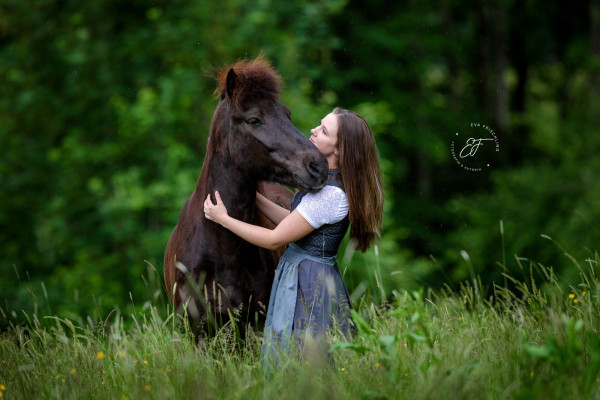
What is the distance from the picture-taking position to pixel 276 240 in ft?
12.7

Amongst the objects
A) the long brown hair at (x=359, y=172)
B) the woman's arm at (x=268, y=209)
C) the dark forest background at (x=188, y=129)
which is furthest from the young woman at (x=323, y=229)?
the dark forest background at (x=188, y=129)

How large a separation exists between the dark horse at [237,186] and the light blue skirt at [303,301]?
14 centimetres

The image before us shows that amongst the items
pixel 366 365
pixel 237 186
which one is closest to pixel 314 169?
pixel 237 186

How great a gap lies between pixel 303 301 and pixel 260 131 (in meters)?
1.02

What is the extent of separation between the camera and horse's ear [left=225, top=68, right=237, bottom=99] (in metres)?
4.09

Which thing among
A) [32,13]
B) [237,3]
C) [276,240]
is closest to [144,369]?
[276,240]

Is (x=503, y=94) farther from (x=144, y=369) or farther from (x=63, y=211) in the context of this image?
(x=144, y=369)

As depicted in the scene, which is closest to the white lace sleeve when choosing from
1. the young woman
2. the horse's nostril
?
the young woman

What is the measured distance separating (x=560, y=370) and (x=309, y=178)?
1626 millimetres

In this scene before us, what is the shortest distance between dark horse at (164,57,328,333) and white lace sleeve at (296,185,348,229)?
84 millimetres

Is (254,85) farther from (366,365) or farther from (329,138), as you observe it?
(366,365)

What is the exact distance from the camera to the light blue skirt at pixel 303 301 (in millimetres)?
3809

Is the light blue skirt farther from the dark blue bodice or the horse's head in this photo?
the horse's head

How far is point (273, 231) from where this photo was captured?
153 inches
